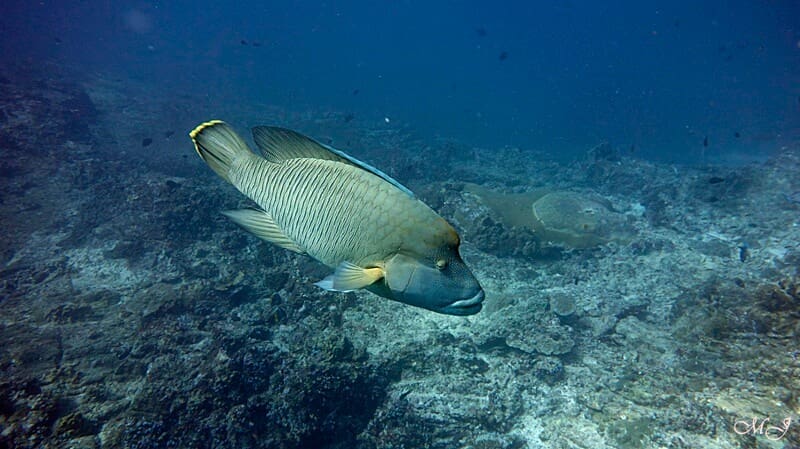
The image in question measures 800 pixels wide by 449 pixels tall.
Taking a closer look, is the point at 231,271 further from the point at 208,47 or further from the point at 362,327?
the point at 208,47

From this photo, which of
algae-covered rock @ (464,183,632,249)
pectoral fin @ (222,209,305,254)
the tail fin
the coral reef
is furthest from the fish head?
algae-covered rock @ (464,183,632,249)

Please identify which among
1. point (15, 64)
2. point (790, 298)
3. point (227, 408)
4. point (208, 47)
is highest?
point (208, 47)

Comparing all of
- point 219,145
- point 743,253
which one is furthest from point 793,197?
point 219,145

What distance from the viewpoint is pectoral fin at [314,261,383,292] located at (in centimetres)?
153

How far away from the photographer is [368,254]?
1.72 metres

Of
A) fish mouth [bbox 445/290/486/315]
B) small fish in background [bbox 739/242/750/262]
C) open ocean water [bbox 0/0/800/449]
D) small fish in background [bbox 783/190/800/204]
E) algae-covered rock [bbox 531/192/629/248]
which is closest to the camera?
fish mouth [bbox 445/290/486/315]

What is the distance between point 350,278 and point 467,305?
0.60 metres

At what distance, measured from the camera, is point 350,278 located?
160 centimetres

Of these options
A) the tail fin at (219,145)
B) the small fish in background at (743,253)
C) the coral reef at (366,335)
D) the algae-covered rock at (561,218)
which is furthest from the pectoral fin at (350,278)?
the small fish in background at (743,253)

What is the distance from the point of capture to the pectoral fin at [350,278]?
1.53 m

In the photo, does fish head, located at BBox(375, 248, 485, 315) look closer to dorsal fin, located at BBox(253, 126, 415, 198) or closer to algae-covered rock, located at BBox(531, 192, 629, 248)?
dorsal fin, located at BBox(253, 126, 415, 198)

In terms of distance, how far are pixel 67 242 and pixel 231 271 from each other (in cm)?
482

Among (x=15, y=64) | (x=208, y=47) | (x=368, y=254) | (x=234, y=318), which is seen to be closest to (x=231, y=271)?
(x=234, y=318)

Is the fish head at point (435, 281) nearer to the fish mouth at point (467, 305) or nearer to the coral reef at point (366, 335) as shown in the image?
the fish mouth at point (467, 305)
